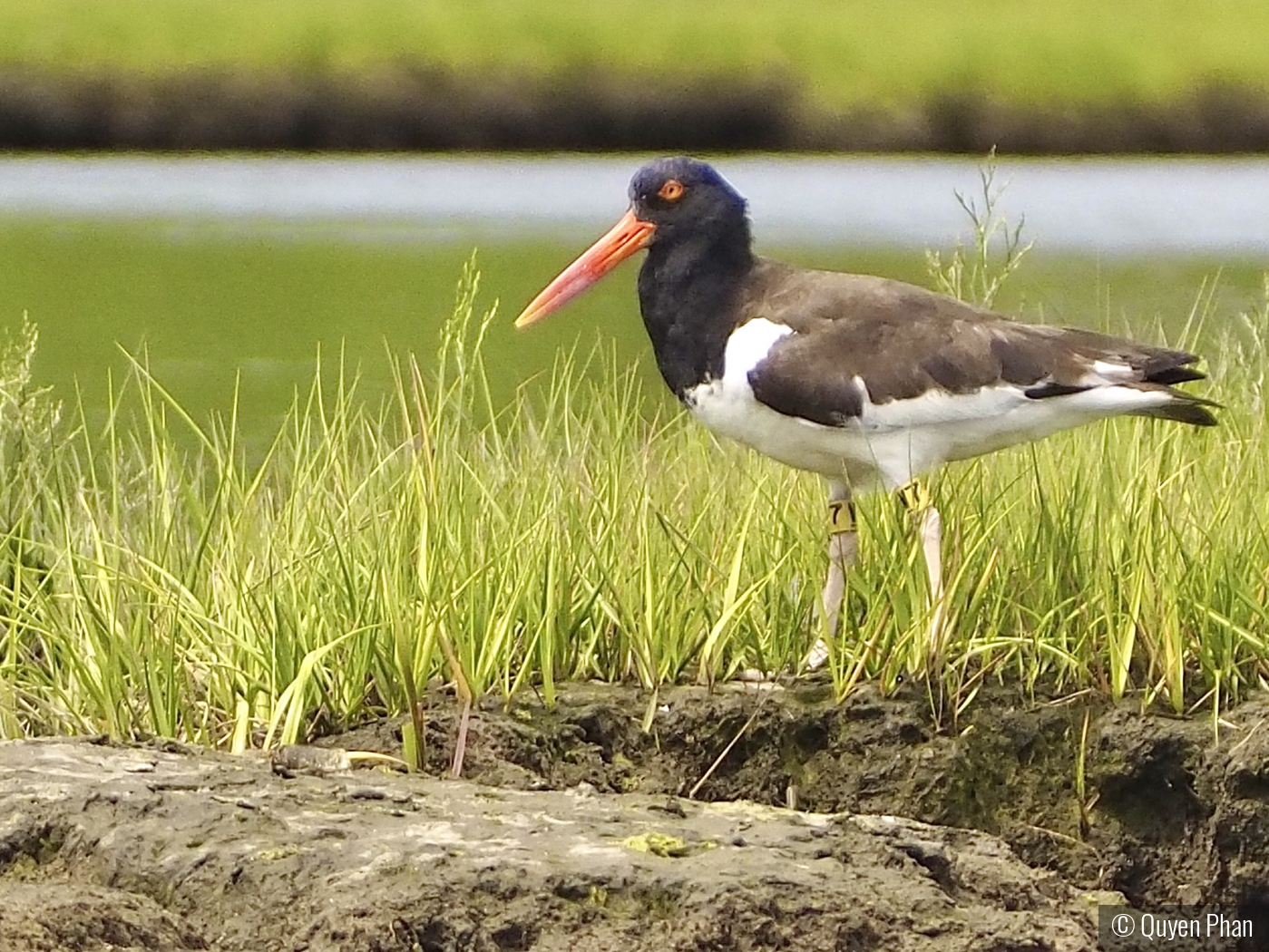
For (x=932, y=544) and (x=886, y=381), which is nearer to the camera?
(x=932, y=544)

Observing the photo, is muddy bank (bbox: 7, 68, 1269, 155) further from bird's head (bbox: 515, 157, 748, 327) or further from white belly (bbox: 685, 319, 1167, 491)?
white belly (bbox: 685, 319, 1167, 491)

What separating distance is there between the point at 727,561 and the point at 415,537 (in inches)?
28.7

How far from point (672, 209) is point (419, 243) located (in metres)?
15.2

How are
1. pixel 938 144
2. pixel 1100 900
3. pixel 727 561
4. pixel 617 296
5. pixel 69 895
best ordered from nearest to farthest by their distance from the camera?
pixel 69 895 → pixel 1100 900 → pixel 727 561 → pixel 617 296 → pixel 938 144

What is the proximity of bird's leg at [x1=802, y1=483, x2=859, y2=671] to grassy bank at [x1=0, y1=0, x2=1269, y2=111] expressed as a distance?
28.5 m

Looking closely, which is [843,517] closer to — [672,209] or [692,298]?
[692,298]

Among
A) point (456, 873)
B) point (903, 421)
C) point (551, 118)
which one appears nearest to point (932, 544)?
point (903, 421)

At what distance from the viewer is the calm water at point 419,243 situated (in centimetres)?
1387

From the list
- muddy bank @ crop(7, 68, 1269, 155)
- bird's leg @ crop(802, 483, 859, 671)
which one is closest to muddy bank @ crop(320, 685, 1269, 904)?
bird's leg @ crop(802, 483, 859, 671)

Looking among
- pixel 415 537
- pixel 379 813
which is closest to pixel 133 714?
pixel 415 537

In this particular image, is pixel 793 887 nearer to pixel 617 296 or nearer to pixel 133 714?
pixel 133 714

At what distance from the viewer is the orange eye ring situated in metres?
5.23

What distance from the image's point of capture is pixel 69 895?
9.74 feet

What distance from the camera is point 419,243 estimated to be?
20.2 meters
